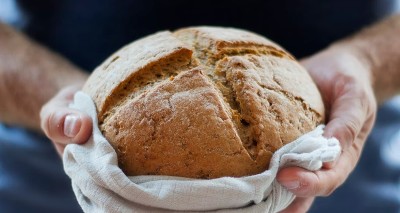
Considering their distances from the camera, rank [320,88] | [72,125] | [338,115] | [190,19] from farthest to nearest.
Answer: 1. [190,19]
2. [320,88]
3. [338,115]
4. [72,125]

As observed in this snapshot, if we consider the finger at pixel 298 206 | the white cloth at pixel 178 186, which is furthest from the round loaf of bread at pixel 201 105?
the finger at pixel 298 206

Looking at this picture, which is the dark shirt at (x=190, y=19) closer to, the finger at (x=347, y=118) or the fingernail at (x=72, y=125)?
the finger at (x=347, y=118)

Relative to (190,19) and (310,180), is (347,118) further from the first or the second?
(190,19)

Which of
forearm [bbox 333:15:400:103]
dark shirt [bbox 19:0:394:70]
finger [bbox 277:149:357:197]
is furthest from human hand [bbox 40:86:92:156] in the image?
forearm [bbox 333:15:400:103]

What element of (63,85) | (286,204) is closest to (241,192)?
(286,204)

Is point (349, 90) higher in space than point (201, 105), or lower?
lower

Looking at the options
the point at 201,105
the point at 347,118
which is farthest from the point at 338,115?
the point at 201,105
